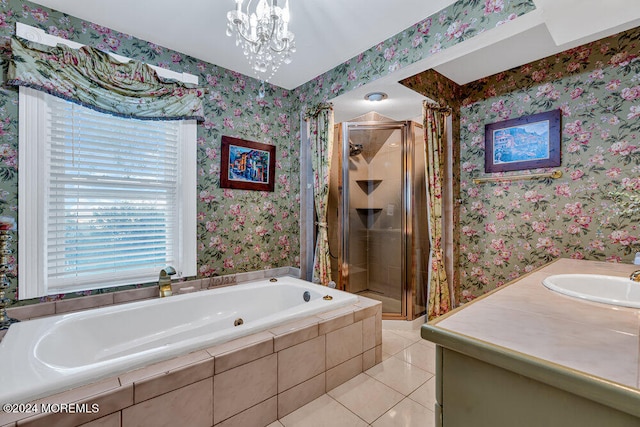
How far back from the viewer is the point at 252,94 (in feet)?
9.41

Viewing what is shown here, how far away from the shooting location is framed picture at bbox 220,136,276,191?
2682mm

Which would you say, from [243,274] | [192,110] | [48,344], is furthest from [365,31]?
[48,344]

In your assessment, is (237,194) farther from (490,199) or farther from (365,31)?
(490,199)

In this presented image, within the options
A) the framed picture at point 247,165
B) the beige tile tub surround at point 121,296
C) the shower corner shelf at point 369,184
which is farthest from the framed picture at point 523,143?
the beige tile tub surround at point 121,296

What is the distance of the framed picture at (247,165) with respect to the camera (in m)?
2.68

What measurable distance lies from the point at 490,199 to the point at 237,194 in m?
2.41

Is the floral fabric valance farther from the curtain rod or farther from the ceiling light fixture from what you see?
the curtain rod

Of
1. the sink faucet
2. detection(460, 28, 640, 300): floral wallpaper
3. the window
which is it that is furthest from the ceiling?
the sink faucet

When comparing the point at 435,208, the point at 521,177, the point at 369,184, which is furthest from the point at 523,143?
the point at 369,184

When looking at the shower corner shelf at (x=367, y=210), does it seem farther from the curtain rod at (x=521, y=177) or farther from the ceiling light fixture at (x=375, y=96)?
the ceiling light fixture at (x=375, y=96)

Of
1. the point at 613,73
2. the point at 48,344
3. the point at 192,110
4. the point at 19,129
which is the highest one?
the point at 613,73

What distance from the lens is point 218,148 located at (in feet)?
8.64

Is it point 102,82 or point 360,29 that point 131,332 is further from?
point 360,29

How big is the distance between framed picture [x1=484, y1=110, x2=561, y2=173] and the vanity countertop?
1.76 metres
